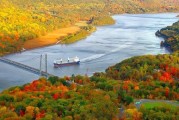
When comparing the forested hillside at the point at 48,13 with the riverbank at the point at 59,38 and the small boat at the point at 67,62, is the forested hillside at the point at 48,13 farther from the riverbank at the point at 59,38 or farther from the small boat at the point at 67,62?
the small boat at the point at 67,62

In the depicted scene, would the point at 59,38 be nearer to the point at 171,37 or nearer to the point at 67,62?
the point at 171,37

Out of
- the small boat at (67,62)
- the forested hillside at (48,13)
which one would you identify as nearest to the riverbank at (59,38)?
the forested hillside at (48,13)

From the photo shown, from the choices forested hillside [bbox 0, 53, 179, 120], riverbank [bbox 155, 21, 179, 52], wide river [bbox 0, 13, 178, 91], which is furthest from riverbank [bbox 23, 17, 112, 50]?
forested hillside [bbox 0, 53, 179, 120]

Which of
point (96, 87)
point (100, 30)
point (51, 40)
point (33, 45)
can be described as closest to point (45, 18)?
point (100, 30)

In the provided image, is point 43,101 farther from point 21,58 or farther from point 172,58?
point 21,58

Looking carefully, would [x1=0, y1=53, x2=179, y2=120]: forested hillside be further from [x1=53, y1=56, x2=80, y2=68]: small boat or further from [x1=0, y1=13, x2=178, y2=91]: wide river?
[x1=53, y1=56, x2=80, y2=68]: small boat
